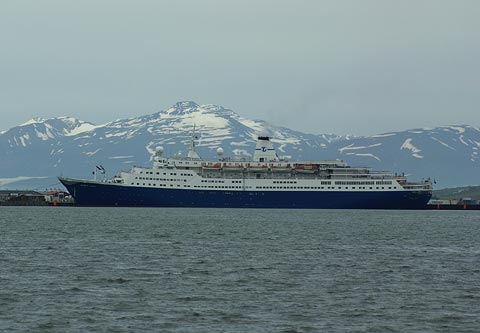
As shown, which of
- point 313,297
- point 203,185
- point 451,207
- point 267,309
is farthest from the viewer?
point 451,207

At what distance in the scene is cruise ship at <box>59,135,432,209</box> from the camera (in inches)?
5325

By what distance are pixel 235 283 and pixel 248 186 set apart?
9438 centimetres

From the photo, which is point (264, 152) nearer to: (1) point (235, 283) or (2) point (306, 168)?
(2) point (306, 168)

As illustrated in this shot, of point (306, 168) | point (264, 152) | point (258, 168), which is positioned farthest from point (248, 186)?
point (264, 152)

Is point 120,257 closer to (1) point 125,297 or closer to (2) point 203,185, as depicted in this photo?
(1) point 125,297

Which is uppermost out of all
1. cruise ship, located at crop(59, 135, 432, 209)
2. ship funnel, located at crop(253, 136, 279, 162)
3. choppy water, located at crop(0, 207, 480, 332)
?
ship funnel, located at crop(253, 136, 279, 162)

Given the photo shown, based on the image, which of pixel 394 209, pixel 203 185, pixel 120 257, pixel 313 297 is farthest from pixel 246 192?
pixel 313 297

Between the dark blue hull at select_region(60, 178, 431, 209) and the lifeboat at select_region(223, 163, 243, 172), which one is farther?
the lifeboat at select_region(223, 163, 243, 172)

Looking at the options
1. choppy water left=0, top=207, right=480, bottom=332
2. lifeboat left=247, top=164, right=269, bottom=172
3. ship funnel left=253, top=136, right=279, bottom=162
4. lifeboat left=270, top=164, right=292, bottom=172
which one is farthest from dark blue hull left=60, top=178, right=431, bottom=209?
choppy water left=0, top=207, right=480, bottom=332

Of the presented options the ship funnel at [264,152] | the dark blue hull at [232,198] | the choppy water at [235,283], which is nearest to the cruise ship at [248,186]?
the dark blue hull at [232,198]

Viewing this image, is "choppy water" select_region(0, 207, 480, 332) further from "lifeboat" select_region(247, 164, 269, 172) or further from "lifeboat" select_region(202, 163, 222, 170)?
"lifeboat" select_region(247, 164, 269, 172)

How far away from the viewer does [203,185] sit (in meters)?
137

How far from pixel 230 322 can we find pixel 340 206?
106 metres

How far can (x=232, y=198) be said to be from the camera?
138 metres
